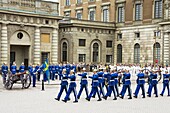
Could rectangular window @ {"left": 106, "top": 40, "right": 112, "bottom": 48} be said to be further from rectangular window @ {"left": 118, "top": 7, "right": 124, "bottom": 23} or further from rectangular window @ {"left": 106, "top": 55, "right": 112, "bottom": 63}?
rectangular window @ {"left": 118, "top": 7, "right": 124, "bottom": 23}

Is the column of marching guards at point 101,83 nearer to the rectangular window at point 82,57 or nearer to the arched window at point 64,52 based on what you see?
the rectangular window at point 82,57

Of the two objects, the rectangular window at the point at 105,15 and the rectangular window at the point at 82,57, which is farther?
the rectangular window at the point at 105,15

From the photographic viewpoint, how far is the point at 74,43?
47438 mm

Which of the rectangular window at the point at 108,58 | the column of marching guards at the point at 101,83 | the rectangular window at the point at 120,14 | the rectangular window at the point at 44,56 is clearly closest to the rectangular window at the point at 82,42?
the rectangular window at the point at 108,58

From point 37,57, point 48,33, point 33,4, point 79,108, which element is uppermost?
point 33,4

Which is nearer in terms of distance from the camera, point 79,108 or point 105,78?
point 79,108

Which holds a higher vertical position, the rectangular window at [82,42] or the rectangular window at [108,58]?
the rectangular window at [82,42]

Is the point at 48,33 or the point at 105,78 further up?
the point at 48,33

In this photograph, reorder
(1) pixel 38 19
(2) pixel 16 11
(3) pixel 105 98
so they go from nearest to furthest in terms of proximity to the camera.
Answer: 1. (3) pixel 105 98
2. (2) pixel 16 11
3. (1) pixel 38 19

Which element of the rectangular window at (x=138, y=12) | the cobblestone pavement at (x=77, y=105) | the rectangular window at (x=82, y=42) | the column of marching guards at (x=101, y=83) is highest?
the rectangular window at (x=138, y=12)

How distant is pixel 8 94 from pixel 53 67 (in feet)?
42.4

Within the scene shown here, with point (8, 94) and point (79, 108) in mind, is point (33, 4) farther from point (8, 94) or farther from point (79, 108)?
point (79, 108)

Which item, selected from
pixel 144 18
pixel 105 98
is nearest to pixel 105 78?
pixel 105 98

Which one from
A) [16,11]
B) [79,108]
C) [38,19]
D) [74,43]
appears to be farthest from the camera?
[74,43]
